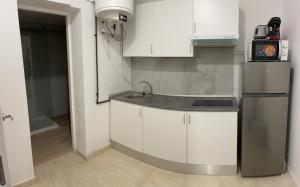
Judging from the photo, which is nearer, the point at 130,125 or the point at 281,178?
the point at 281,178

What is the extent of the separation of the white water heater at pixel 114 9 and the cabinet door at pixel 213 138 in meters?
1.52

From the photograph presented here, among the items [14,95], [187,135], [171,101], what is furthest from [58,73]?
[187,135]

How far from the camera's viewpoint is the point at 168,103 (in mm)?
2770

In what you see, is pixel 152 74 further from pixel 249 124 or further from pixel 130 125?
pixel 249 124

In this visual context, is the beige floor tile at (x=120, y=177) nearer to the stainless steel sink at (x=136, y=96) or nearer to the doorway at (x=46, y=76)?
the stainless steel sink at (x=136, y=96)

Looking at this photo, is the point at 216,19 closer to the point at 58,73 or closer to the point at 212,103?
the point at 212,103

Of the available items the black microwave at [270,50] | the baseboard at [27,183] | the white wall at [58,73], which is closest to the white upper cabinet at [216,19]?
the black microwave at [270,50]

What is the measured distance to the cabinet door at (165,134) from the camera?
2555mm

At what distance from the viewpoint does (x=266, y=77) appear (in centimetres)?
229

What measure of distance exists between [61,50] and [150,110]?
3.57 m

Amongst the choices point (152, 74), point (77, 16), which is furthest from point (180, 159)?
point (77, 16)

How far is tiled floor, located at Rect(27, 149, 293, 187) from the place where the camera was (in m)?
2.41

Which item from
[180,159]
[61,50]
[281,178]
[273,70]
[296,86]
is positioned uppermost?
[61,50]

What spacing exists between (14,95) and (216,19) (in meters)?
2.43
